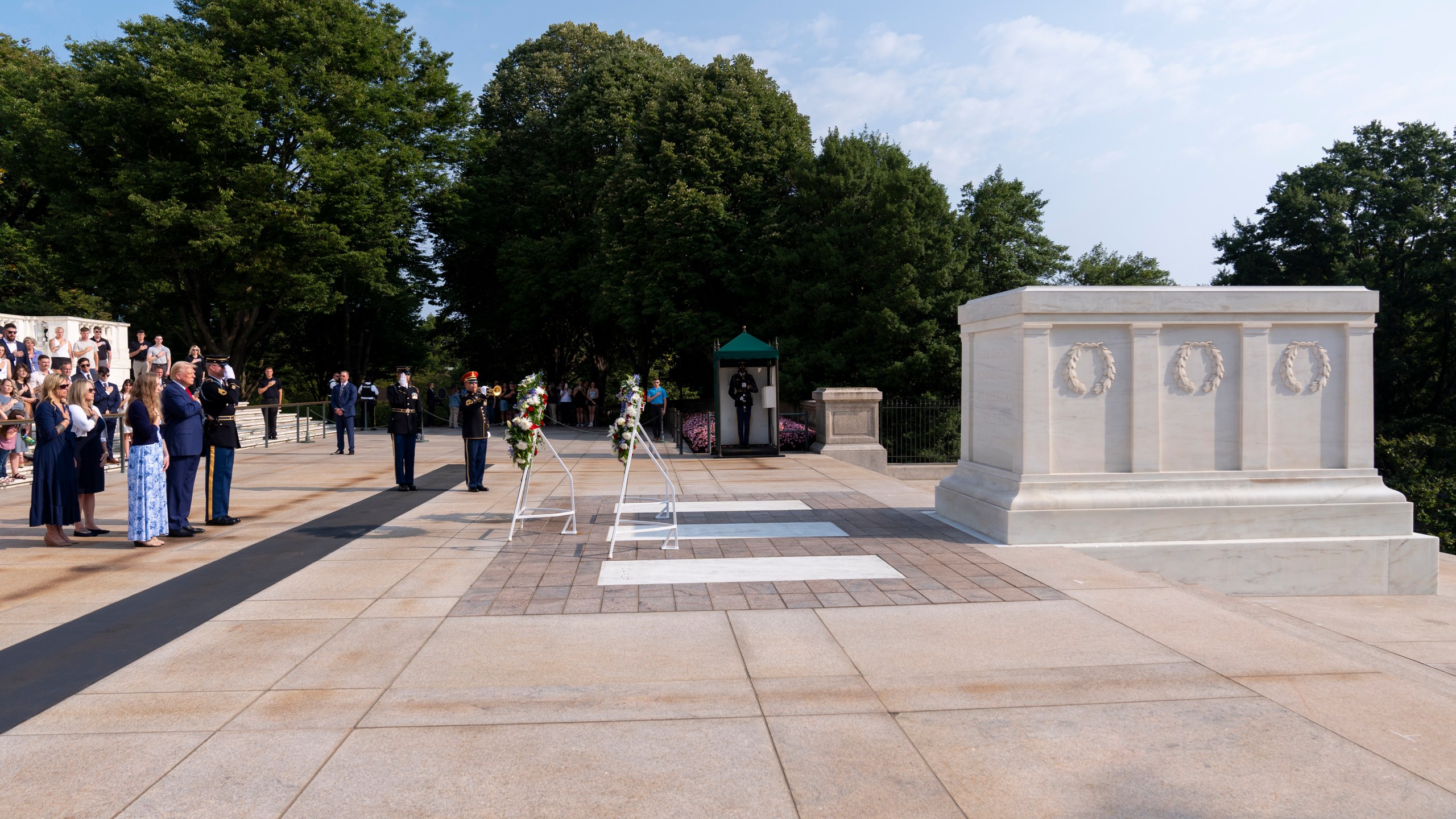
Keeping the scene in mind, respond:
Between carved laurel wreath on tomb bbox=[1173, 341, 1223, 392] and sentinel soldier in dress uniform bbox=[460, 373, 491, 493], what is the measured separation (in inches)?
360

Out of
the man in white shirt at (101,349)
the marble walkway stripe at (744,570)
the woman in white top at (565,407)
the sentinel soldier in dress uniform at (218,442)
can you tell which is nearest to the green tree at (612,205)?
the woman in white top at (565,407)

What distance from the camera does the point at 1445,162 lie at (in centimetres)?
3553

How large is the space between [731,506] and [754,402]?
359 inches

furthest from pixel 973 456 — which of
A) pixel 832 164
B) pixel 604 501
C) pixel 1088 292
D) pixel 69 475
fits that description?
pixel 832 164

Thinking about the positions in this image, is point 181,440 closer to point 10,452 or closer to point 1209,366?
point 10,452

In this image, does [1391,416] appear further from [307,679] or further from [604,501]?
[307,679]

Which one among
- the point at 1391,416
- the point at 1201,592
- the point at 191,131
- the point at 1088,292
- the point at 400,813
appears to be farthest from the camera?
the point at 1391,416

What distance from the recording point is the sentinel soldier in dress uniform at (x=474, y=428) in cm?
1344

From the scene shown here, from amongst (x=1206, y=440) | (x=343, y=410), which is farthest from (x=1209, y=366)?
(x=343, y=410)

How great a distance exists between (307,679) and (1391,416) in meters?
40.5

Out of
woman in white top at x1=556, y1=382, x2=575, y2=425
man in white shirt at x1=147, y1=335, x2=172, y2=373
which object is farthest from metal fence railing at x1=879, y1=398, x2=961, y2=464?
man in white shirt at x1=147, y1=335, x2=172, y2=373

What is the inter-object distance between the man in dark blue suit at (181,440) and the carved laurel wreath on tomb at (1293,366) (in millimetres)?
11106

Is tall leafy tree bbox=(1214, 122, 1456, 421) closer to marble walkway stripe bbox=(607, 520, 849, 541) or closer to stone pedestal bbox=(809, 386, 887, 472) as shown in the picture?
stone pedestal bbox=(809, 386, 887, 472)

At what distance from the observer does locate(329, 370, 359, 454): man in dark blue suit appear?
21234 millimetres
